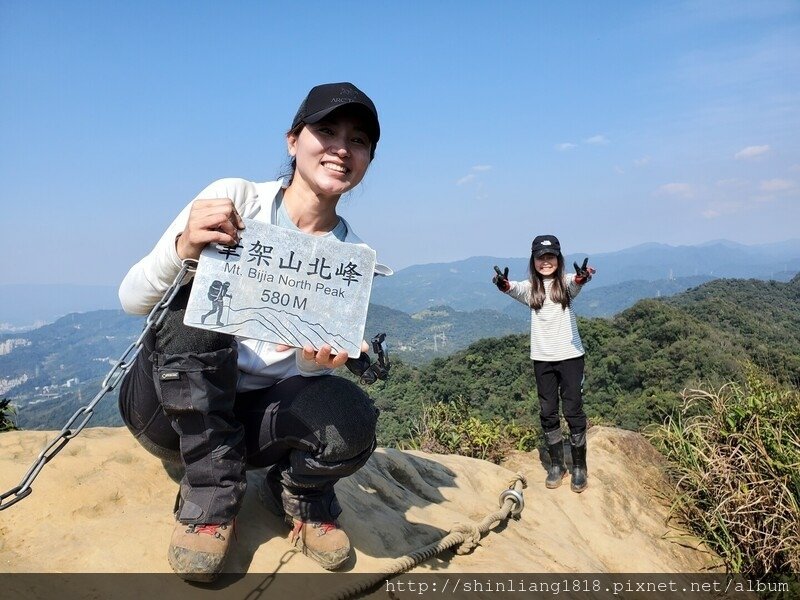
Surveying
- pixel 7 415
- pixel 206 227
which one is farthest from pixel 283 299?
pixel 7 415

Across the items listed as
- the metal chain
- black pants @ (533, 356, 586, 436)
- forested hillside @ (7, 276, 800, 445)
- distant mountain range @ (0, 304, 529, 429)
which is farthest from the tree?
distant mountain range @ (0, 304, 529, 429)

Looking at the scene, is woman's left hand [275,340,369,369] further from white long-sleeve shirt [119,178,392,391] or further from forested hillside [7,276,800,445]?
forested hillside [7,276,800,445]

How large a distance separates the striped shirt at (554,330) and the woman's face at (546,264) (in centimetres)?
8

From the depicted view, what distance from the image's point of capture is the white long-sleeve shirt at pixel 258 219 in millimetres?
1942

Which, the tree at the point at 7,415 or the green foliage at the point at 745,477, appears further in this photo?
the tree at the point at 7,415

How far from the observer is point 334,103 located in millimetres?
2146

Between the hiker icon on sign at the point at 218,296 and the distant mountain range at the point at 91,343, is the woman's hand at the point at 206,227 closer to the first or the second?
the hiker icon on sign at the point at 218,296

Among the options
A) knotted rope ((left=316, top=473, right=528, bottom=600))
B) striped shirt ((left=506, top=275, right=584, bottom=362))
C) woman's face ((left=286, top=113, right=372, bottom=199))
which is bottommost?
knotted rope ((left=316, top=473, right=528, bottom=600))

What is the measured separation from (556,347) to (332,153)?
3.02 metres

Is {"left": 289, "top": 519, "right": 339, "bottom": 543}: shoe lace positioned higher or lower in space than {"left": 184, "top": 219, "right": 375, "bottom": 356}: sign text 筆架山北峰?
lower

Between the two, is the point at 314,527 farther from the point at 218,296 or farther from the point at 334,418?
the point at 218,296

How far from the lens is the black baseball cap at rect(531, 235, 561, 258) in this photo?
4742 millimetres

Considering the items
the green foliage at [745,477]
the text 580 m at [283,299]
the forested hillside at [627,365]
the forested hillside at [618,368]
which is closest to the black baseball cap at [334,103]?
the text 580 m at [283,299]

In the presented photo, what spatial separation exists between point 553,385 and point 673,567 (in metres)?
1.58
